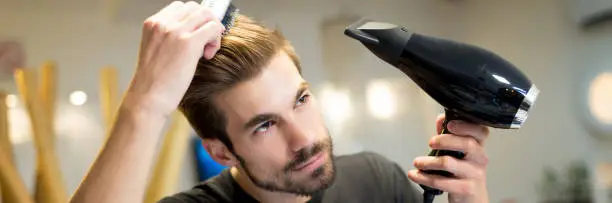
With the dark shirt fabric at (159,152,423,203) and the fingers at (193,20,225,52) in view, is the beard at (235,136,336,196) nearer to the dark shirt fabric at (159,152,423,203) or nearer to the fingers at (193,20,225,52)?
the dark shirt fabric at (159,152,423,203)

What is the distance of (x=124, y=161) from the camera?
62cm

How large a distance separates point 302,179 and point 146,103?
0.28m

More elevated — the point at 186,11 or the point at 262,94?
the point at 186,11

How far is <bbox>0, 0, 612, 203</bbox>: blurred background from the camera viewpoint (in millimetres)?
1438

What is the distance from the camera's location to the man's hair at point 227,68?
2.56 feet

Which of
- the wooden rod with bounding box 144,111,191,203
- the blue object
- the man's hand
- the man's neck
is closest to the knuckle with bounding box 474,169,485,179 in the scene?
the man's hand

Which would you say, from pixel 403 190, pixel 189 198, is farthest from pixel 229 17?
pixel 403 190

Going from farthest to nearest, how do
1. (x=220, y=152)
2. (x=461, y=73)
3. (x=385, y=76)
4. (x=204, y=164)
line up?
(x=385, y=76)
(x=204, y=164)
(x=220, y=152)
(x=461, y=73)

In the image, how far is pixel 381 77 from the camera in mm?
1960

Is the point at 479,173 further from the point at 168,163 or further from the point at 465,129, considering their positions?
the point at 168,163

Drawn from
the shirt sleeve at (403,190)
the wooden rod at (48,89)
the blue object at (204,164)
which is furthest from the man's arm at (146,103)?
the blue object at (204,164)

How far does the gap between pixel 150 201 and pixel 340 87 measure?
2.75ft

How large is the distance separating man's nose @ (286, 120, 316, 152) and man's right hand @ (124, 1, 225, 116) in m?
0.19

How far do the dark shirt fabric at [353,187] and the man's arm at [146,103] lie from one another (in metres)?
0.30
